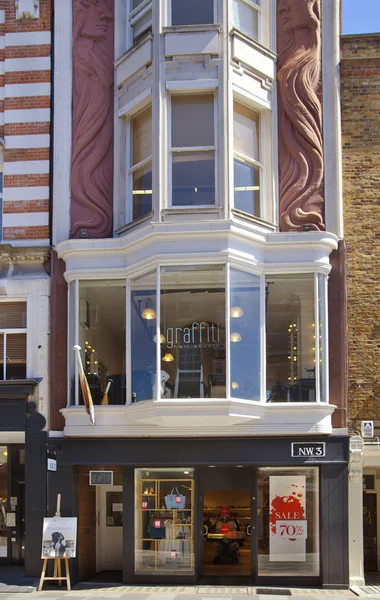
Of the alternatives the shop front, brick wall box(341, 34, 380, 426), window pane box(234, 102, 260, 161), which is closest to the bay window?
the shop front

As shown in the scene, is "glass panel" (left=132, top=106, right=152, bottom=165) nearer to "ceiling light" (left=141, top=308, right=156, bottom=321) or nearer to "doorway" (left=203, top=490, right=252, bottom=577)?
Answer: "ceiling light" (left=141, top=308, right=156, bottom=321)

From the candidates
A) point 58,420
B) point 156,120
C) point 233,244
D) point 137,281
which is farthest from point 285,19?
point 58,420

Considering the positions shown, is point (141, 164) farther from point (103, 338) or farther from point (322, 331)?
point (322, 331)

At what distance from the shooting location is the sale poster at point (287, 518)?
1672cm

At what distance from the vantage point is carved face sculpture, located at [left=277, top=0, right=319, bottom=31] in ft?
58.7

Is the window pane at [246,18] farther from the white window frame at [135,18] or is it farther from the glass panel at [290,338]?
the glass panel at [290,338]

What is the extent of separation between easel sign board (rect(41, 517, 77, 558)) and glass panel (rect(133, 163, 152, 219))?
655 centimetres

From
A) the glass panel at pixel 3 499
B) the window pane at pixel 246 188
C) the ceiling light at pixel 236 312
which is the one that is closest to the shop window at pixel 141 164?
the window pane at pixel 246 188

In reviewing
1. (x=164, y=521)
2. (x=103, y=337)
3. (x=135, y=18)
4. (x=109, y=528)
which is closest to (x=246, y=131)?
(x=135, y=18)

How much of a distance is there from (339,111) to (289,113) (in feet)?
3.89

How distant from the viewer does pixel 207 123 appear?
17.0m

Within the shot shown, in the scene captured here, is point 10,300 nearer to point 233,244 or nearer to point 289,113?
point 233,244

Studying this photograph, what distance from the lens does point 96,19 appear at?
18562 millimetres

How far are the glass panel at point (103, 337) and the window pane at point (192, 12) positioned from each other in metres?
5.73
